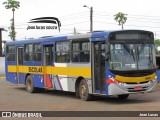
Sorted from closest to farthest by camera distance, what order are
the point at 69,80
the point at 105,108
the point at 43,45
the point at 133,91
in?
the point at 105,108
the point at 133,91
the point at 69,80
the point at 43,45

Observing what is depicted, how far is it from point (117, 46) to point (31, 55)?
7.39 m

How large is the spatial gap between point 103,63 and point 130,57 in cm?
103

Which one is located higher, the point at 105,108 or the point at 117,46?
the point at 117,46

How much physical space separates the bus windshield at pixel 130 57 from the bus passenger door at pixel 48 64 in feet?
16.0

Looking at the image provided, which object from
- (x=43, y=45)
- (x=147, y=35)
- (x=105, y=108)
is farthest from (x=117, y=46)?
(x=43, y=45)

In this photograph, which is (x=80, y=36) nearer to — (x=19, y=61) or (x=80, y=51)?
(x=80, y=51)

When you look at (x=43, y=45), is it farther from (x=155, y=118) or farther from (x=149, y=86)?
(x=155, y=118)

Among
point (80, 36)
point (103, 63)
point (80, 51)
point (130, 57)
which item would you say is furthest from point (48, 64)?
point (130, 57)

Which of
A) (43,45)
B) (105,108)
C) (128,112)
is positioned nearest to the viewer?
(128,112)

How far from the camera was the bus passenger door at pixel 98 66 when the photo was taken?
1708 cm

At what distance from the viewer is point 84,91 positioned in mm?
18109

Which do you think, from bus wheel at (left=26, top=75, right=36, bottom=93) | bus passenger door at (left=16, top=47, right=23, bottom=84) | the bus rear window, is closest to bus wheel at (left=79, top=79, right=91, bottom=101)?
bus wheel at (left=26, top=75, right=36, bottom=93)

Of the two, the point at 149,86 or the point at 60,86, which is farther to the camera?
the point at 60,86

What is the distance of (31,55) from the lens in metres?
23.1
